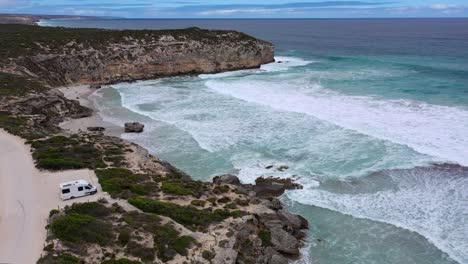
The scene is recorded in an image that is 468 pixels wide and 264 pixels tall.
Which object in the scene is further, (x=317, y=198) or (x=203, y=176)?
(x=203, y=176)

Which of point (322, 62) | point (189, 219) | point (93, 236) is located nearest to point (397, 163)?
point (189, 219)

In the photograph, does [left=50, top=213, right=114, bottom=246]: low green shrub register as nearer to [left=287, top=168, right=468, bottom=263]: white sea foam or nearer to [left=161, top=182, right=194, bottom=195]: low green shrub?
[left=161, top=182, right=194, bottom=195]: low green shrub

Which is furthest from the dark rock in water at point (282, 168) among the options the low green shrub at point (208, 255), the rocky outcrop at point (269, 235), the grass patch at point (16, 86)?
the grass patch at point (16, 86)

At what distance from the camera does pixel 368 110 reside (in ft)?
158

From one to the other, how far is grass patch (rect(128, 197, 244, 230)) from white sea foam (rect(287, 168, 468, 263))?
745 centimetres

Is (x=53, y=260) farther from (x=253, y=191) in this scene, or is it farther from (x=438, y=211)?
(x=438, y=211)

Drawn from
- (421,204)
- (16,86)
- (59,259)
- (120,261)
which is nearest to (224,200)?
(120,261)

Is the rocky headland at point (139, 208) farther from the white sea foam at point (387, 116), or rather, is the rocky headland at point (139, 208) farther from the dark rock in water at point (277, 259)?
the white sea foam at point (387, 116)

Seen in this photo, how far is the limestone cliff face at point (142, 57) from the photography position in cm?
6794

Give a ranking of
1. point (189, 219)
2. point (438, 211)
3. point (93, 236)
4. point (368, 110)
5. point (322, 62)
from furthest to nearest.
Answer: point (322, 62) < point (368, 110) < point (438, 211) < point (189, 219) < point (93, 236)

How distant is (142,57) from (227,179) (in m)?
52.0

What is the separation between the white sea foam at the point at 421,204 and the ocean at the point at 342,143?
0.06 metres

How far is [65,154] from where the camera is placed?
102ft

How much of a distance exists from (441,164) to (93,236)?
82.1 ft
